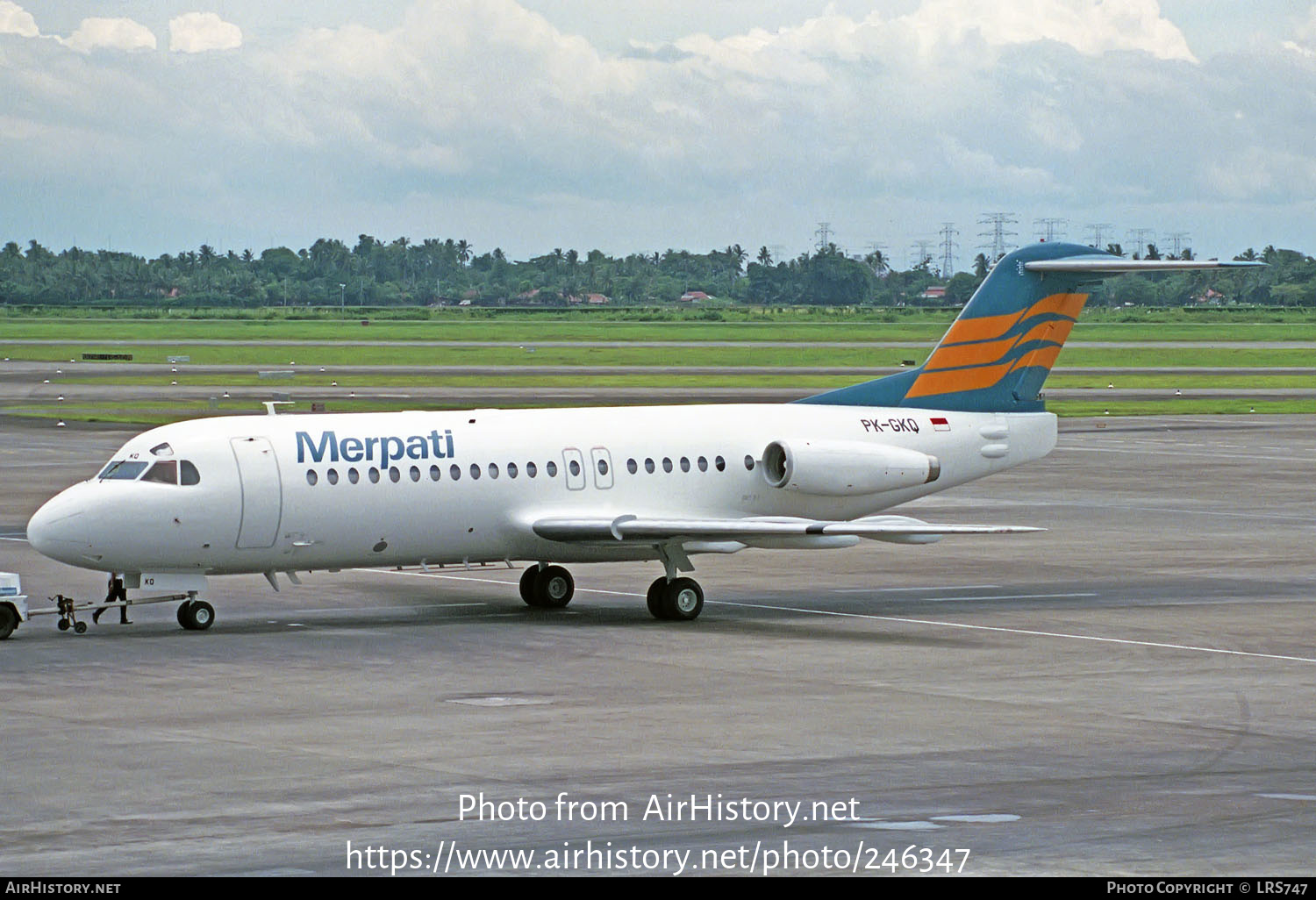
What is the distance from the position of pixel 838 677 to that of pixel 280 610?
10.6 m

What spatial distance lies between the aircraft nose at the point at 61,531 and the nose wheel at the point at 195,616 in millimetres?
1883

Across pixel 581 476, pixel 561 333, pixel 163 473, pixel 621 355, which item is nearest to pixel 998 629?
pixel 581 476

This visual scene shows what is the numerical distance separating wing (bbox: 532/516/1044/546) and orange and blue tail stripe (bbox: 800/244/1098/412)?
4.77 m

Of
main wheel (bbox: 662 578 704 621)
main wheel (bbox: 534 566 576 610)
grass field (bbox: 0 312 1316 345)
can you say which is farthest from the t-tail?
grass field (bbox: 0 312 1316 345)

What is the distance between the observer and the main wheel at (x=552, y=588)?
32.6m

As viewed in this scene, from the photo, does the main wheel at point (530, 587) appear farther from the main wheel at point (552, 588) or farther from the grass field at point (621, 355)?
the grass field at point (621, 355)

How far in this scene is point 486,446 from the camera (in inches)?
1235

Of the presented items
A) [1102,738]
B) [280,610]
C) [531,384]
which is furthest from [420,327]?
[1102,738]

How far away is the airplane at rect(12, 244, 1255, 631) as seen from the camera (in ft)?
95.7

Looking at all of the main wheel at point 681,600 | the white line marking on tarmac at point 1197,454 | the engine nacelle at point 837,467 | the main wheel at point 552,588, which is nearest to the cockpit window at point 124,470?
the main wheel at point 552,588

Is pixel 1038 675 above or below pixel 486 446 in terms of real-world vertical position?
below

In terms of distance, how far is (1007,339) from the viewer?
3616cm

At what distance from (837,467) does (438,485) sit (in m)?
6.88
